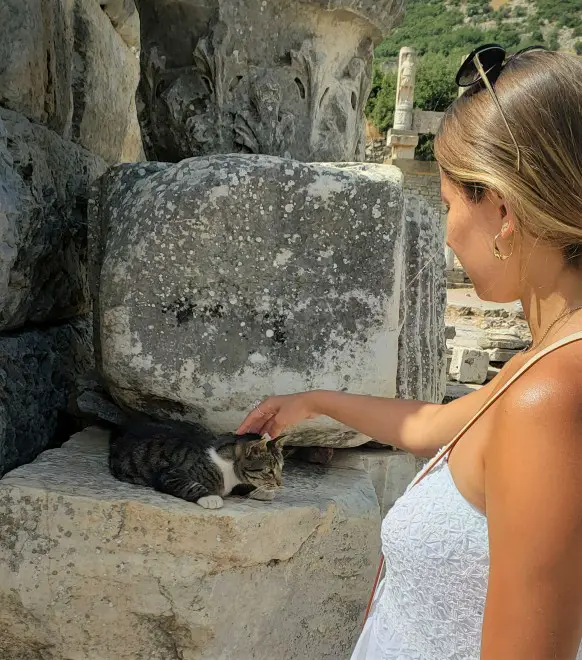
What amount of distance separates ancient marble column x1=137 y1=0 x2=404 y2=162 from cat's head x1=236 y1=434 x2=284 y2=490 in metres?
0.91

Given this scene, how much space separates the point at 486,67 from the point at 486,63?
0.01 meters

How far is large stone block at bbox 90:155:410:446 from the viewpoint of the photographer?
1.76 meters

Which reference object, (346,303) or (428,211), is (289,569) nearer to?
(346,303)

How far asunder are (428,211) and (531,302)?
3.49ft

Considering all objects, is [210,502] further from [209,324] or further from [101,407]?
[101,407]

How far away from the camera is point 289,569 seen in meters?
1.72

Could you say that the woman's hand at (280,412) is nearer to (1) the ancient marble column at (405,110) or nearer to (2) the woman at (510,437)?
(2) the woman at (510,437)

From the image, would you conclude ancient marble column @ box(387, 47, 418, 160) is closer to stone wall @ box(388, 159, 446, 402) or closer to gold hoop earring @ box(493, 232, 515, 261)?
stone wall @ box(388, 159, 446, 402)

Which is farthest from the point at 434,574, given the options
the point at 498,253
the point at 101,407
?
the point at 101,407

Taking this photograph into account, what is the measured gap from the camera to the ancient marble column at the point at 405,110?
2311 cm

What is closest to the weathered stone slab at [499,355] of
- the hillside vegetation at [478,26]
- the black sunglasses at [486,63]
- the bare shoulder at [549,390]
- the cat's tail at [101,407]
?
the cat's tail at [101,407]

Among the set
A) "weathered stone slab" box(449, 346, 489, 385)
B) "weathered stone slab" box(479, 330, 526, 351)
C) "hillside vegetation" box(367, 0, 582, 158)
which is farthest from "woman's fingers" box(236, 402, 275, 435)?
"hillside vegetation" box(367, 0, 582, 158)

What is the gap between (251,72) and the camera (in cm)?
215

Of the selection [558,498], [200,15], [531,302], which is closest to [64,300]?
[200,15]
